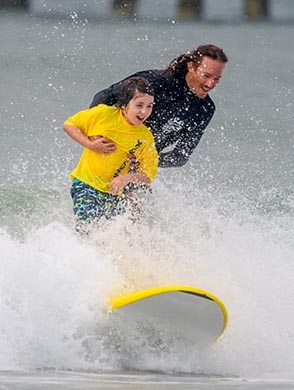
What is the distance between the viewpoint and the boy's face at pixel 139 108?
5797mm

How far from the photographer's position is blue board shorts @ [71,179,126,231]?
594 centimetres

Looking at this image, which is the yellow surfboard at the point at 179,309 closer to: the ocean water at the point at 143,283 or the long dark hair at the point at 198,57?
the ocean water at the point at 143,283

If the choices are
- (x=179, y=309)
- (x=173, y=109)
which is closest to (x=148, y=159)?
(x=173, y=109)

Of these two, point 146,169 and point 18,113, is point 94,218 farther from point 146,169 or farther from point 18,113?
point 18,113

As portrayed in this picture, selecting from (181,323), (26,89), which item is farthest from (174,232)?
(26,89)

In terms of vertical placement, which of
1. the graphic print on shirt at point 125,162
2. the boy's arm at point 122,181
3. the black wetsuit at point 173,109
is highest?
the black wetsuit at point 173,109

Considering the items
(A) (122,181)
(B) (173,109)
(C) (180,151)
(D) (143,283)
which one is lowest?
(D) (143,283)

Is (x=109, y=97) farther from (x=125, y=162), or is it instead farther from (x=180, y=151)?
(x=180, y=151)

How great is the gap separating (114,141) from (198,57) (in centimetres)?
66

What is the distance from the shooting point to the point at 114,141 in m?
5.93

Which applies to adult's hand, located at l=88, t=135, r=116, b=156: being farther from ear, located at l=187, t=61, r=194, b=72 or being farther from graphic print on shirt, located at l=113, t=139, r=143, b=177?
ear, located at l=187, t=61, r=194, b=72

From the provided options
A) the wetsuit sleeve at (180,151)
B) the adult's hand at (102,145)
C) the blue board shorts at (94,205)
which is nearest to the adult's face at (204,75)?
the wetsuit sleeve at (180,151)

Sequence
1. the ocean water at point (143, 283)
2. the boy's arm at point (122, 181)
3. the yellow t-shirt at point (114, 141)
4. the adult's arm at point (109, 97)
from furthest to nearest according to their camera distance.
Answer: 1. the adult's arm at point (109, 97)
2. the yellow t-shirt at point (114, 141)
3. the boy's arm at point (122, 181)
4. the ocean water at point (143, 283)

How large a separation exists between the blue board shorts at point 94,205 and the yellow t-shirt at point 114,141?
0.04 meters
